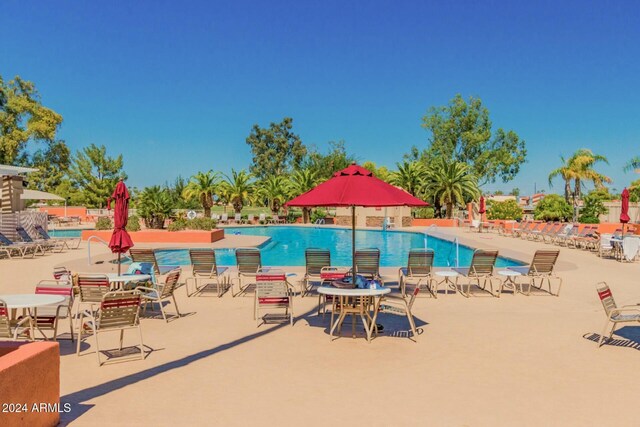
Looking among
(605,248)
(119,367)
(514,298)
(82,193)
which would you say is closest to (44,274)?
(119,367)

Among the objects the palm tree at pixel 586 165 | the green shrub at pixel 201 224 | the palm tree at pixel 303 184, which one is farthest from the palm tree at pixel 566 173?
the green shrub at pixel 201 224

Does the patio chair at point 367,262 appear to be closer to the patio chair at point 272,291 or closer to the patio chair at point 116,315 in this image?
the patio chair at point 272,291

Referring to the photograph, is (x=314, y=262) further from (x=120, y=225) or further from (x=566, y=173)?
(x=566, y=173)

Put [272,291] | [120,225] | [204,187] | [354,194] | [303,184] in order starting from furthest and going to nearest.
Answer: [303,184] < [204,187] < [120,225] < [272,291] < [354,194]

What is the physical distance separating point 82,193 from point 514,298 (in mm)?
48470

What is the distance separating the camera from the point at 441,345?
20.2 ft

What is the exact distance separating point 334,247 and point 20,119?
41.5 meters

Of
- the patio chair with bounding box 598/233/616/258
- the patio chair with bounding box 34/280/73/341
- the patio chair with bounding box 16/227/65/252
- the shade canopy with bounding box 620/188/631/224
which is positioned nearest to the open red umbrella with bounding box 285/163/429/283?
the patio chair with bounding box 34/280/73/341

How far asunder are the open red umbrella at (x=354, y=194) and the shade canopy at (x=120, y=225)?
3.00 m

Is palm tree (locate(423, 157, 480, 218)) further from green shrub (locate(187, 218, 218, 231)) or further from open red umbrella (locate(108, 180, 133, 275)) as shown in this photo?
open red umbrella (locate(108, 180, 133, 275))

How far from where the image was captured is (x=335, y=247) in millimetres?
22562

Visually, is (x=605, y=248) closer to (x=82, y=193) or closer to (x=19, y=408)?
(x=19, y=408)

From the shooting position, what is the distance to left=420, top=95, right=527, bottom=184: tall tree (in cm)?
5294

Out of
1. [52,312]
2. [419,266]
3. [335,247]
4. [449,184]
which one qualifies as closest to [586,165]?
[449,184]
